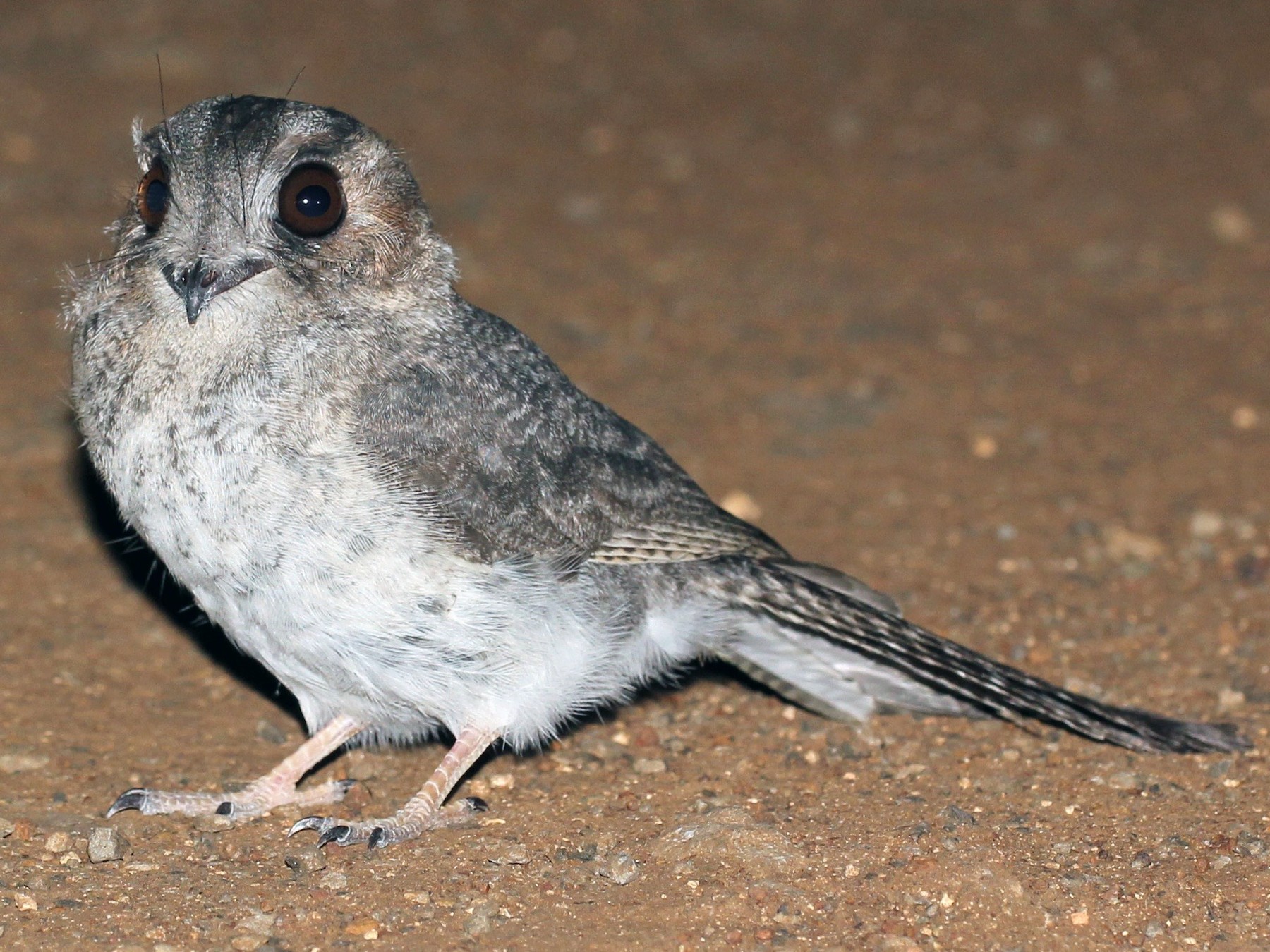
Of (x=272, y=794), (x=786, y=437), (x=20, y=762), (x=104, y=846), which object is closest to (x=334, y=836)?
(x=272, y=794)

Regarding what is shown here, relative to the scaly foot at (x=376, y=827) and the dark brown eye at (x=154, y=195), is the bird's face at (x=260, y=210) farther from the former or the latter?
the scaly foot at (x=376, y=827)

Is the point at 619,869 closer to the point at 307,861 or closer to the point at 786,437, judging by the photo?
the point at 307,861

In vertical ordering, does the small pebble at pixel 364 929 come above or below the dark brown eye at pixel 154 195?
below

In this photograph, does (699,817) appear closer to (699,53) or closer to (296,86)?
(296,86)

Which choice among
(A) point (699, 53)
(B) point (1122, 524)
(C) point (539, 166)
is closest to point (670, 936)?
(B) point (1122, 524)

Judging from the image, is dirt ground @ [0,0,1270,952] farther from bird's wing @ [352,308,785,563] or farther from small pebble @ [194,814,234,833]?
bird's wing @ [352,308,785,563]

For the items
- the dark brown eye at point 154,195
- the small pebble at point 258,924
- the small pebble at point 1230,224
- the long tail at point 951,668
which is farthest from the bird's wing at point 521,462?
the small pebble at point 1230,224
